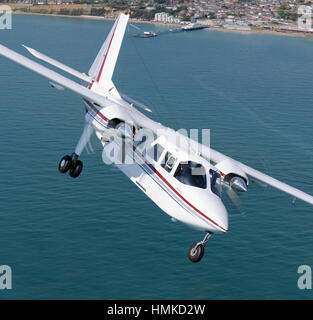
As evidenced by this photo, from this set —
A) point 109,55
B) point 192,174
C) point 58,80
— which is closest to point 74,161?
point 58,80

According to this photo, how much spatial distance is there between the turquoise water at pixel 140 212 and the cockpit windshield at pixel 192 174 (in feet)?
13.7

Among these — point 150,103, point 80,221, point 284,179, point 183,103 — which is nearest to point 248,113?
point 183,103

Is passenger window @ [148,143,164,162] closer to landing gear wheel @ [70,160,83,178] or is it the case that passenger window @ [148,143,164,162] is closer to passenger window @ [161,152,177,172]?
passenger window @ [161,152,177,172]

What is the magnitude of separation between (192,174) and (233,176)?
2.87 meters

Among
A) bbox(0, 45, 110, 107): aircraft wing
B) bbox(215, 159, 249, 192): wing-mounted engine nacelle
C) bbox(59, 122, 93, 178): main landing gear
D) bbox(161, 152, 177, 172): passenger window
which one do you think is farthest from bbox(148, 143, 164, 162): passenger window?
bbox(59, 122, 93, 178): main landing gear

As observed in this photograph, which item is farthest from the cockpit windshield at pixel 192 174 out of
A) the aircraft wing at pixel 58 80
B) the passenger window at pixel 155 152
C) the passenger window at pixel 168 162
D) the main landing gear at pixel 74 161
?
the main landing gear at pixel 74 161

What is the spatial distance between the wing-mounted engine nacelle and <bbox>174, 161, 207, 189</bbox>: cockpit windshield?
2.17 m

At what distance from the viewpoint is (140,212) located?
5434 cm

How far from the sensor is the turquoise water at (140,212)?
1793 inches

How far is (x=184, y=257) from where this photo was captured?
157 ft

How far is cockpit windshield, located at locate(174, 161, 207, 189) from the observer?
96.0ft

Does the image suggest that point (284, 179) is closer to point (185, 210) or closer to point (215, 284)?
point (215, 284)
